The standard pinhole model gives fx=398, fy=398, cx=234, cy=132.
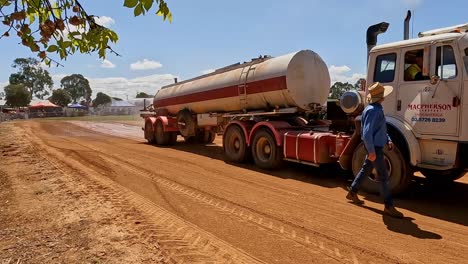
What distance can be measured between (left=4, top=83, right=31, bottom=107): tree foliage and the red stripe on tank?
226ft

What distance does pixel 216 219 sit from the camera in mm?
5855

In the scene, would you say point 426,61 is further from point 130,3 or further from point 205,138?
point 205,138

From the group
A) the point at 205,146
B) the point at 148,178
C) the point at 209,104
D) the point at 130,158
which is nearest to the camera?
the point at 148,178

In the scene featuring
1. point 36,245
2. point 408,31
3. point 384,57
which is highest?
point 408,31

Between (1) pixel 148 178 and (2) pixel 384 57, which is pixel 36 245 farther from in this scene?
(2) pixel 384 57

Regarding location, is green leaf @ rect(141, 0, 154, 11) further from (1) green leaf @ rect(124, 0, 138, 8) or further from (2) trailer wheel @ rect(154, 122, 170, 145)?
(2) trailer wheel @ rect(154, 122, 170, 145)

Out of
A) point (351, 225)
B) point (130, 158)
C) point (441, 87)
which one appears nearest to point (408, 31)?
point (441, 87)

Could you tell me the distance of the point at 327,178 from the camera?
29.9 ft

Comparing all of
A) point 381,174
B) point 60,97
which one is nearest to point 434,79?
point 381,174

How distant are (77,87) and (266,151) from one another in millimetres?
133260

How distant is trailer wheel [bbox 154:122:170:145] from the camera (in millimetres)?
16617

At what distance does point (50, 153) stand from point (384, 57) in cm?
1099

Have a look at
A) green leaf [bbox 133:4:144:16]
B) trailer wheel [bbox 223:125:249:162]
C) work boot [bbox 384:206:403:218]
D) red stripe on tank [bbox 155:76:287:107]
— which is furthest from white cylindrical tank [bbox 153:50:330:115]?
green leaf [bbox 133:4:144:16]

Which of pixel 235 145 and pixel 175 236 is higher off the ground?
pixel 235 145
